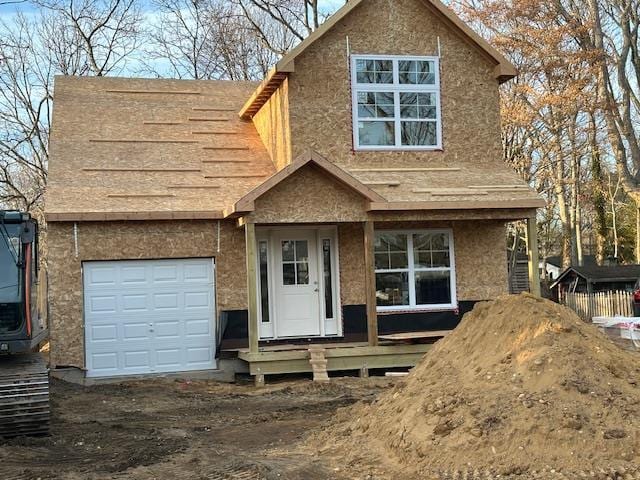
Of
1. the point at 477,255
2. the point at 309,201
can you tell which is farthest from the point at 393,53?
the point at 477,255

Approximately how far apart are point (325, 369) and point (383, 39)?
720cm

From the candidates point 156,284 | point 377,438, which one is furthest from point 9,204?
point 377,438

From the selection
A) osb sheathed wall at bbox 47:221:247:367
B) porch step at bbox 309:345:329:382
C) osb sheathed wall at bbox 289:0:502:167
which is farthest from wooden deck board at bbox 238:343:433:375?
osb sheathed wall at bbox 289:0:502:167

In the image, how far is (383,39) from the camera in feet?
51.3

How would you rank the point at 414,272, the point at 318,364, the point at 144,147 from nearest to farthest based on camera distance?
the point at 318,364 → the point at 414,272 → the point at 144,147

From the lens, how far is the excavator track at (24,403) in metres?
8.16

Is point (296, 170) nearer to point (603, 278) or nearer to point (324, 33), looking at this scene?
point (324, 33)

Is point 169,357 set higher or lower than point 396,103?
lower

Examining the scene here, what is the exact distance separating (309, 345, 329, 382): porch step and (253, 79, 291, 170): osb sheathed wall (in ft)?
13.2

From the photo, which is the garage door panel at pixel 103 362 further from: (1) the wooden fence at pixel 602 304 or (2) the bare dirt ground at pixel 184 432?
(1) the wooden fence at pixel 602 304

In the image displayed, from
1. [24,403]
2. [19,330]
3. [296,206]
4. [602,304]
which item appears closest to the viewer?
[24,403]

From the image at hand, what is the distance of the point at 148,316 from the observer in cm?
1391

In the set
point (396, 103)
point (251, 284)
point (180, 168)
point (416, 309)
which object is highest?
point (396, 103)

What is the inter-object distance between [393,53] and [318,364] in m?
6.93
